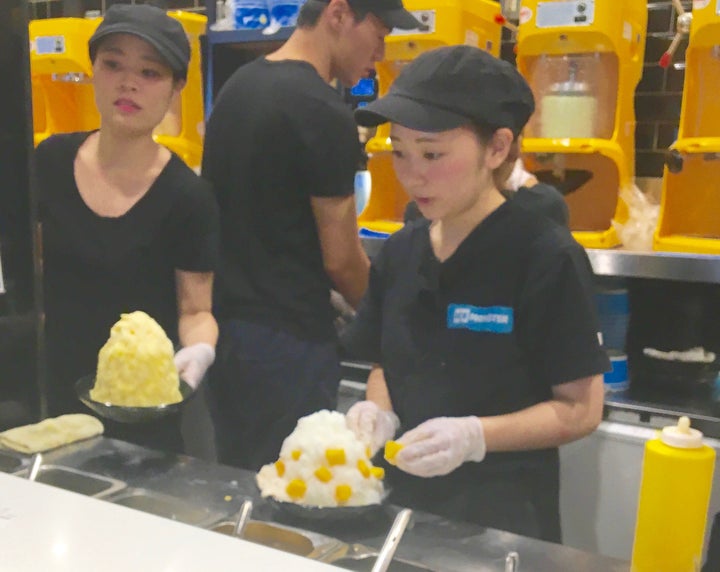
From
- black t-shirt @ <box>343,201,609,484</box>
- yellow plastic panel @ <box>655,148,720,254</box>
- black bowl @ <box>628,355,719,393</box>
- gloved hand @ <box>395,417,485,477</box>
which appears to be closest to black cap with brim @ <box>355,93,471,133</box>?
black t-shirt @ <box>343,201,609,484</box>

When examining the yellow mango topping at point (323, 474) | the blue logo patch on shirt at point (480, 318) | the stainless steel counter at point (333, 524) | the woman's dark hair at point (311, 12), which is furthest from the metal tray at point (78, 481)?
the woman's dark hair at point (311, 12)

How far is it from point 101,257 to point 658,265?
106cm

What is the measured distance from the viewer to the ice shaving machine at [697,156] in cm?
156

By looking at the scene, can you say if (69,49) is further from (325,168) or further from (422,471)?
(422,471)

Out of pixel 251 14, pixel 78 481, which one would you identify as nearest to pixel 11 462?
pixel 78 481

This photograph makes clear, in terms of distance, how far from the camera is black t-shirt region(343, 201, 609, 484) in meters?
1.03

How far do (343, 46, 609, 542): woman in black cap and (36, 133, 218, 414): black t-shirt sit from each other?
0.44 m

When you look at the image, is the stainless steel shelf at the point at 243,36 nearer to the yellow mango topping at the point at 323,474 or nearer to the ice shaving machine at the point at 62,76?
the ice shaving machine at the point at 62,76

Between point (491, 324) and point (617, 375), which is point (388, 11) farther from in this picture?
point (617, 375)

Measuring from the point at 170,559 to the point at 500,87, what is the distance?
2.24 feet

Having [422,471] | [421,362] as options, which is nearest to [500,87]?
[421,362]

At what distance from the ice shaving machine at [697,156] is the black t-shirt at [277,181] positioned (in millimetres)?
655

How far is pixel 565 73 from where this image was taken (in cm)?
178

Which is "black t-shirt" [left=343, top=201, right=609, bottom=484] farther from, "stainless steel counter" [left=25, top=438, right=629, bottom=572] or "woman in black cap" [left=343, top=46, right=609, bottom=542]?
"stainless steel counter" [left=25, top=438, right=629, bottom=572]
